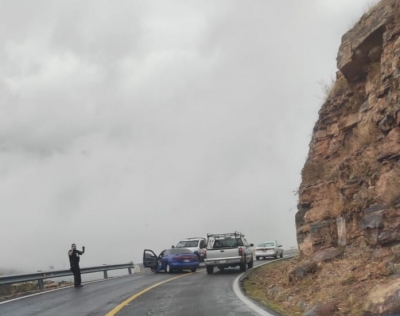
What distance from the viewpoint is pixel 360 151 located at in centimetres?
1409

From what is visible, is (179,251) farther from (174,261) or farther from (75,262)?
(75,262)

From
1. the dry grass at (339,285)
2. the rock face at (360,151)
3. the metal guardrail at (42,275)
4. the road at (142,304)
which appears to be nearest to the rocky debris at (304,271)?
the dry grass at (339,285)

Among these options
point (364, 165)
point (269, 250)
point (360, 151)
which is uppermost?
point (360, 151)

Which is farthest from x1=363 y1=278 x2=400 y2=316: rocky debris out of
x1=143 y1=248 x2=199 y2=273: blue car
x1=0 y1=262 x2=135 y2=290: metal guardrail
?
x1=143 y1=248 x2=199 y2=273: blue car

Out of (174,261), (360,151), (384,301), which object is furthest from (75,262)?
(384,301)

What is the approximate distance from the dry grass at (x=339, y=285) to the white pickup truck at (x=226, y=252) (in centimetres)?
977

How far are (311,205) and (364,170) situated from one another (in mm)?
3839

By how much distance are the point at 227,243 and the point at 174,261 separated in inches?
137

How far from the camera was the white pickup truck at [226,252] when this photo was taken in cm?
2292

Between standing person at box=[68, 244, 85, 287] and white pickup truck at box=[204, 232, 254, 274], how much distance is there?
6.40 meters

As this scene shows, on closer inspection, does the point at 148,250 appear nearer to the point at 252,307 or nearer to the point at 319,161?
the point at 319,161

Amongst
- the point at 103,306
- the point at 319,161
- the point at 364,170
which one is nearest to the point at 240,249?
the point at 319,161

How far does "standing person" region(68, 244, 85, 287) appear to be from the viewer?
64.2 ft

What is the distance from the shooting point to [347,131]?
1778 centimetres
